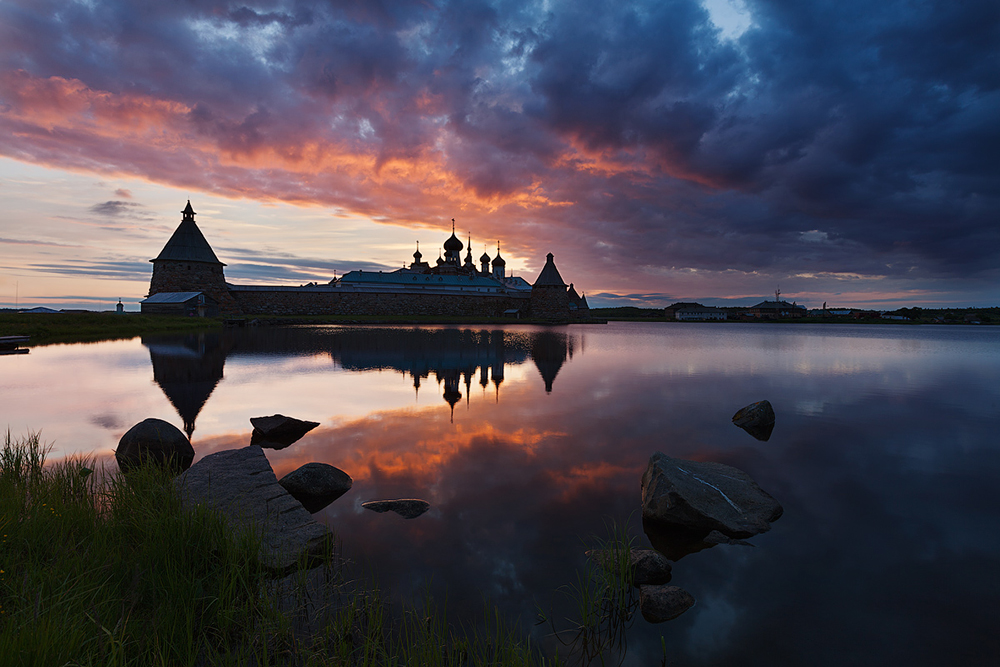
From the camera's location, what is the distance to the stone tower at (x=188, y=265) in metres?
46.5

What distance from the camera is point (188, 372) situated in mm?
14070

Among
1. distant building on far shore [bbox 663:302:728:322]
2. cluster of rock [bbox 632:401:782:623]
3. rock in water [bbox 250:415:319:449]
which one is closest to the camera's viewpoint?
cluster of rock [bbox 632:401:782:623]

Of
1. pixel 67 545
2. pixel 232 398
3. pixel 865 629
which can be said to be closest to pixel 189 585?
pixel 67 545

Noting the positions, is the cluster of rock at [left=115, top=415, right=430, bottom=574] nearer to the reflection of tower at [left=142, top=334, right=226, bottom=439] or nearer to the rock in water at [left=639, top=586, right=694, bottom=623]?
the reflection of tower at [left=142, top=334, right=226, bottom=439]

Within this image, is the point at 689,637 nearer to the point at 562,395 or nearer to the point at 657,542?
the point at 657,542

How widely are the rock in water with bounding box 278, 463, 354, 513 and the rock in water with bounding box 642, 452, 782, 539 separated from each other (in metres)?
3.96

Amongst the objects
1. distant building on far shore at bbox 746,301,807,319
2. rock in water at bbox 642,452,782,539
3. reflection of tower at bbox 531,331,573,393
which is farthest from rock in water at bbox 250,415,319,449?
distant building on far shore at bbox 746,301,807,319

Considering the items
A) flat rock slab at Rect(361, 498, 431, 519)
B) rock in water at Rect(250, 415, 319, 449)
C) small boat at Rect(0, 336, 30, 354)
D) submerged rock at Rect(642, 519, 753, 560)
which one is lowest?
submerged rock at Rect(642, 519, 753, 560)

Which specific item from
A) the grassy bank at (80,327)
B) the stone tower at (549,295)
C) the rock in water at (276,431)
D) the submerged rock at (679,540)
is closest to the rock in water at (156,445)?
the rock in water at (276,431)

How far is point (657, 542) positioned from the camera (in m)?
4.68

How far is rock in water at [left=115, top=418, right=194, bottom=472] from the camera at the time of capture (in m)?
6.12

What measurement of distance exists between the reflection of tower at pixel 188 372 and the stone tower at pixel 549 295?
1889 inches

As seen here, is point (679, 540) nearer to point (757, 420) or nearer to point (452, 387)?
point (757, 420)

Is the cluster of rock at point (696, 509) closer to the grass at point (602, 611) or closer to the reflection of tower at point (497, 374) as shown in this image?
the grass at point (602, 611)
